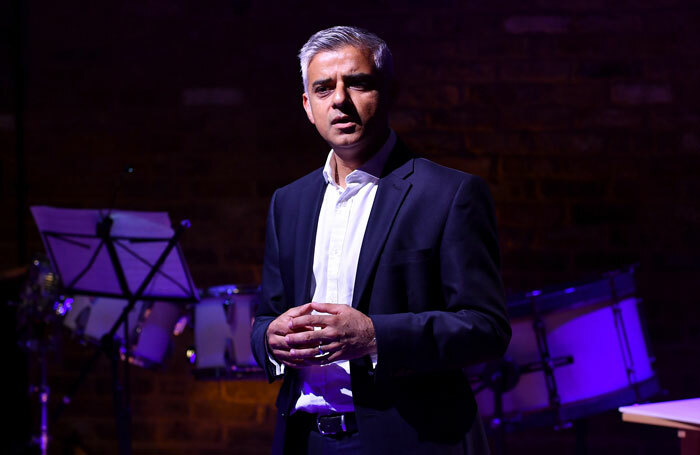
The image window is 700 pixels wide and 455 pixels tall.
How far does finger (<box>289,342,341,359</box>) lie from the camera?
1.62 m

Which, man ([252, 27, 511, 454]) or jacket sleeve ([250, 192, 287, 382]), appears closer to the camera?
man ([252, 27, 511, 454])

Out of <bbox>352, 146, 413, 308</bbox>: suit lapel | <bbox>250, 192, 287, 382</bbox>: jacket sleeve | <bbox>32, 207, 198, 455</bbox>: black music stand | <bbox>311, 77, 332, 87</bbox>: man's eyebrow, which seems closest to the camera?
<bbox>352, 146, 413, 308</bbox>: suit lapel

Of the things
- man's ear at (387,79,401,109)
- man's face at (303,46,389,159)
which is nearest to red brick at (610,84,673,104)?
man's ear at (387,79,401,109)

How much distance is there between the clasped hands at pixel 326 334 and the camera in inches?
63.4

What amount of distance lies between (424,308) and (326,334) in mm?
247

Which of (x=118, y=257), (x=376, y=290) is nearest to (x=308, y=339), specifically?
(x=376, y=290)

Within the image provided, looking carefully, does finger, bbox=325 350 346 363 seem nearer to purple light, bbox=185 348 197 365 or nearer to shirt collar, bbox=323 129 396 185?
shirt collar, bbox=323 129 396 185

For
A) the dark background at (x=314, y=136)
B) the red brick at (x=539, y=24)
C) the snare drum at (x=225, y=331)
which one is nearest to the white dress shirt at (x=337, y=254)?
the snare drum at (x=225, y=331)

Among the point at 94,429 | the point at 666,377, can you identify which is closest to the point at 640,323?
the point at 666,377

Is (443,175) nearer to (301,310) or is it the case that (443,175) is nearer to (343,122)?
(343,122)

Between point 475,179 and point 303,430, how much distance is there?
2.25 feet

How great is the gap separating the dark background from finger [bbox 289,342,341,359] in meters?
3.09

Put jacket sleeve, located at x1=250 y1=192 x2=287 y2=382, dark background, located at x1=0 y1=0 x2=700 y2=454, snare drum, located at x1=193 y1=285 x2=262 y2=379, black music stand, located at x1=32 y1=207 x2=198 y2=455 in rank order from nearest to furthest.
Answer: jacket sleeve, located at x1=250 y1=192 x2=287 y2=382
black music stand, located at x1=32 y1=207 x2=198 y2=455
snare drum, located at x1=193 y1=285 x2=262 y2=379
dark background, located at x1=0 y1=0 x2=700 y2=454

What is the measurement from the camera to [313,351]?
1636 millimetres
